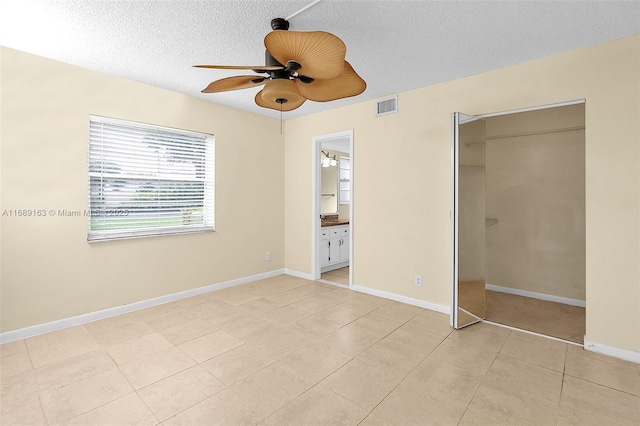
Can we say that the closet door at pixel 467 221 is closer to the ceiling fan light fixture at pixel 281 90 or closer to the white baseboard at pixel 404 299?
the white baseboard at pixel 404 299

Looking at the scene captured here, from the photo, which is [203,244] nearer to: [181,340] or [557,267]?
[181,340]

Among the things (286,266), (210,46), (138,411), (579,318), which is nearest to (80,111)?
(210,46)

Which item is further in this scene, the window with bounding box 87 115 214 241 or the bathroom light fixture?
the bathroom light fixture

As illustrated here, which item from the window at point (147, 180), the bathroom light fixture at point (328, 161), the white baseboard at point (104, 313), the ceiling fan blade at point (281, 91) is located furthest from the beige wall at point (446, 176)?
the ceiling fan blade at point (281, 91)

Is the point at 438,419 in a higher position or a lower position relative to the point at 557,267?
lower

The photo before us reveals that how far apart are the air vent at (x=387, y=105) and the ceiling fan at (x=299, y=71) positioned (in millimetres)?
1880

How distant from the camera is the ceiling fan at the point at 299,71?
1.57 metres

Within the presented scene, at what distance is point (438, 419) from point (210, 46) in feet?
10.6

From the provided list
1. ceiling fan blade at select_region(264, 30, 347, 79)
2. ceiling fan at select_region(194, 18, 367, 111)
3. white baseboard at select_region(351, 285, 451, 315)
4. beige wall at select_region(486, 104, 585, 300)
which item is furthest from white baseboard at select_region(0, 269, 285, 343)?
beige wall at select_region(486, 104, 585, 300)

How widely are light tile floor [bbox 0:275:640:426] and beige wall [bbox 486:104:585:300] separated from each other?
5.21 ft

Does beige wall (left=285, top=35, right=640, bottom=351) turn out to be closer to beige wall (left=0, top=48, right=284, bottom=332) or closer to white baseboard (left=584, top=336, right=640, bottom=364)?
white baseboard (left=584, top=336, right=640, bottom=364)

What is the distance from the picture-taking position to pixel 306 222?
4977mm

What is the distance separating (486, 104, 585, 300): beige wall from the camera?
3.85 meters

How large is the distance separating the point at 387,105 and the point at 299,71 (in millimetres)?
2314
